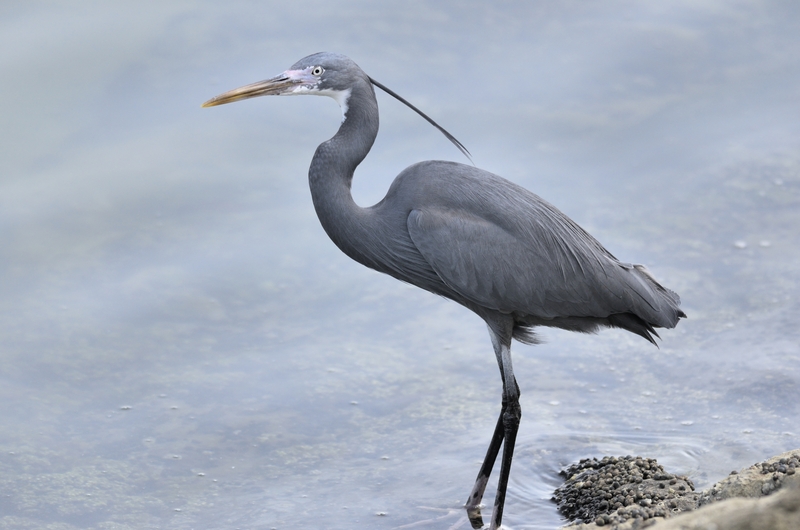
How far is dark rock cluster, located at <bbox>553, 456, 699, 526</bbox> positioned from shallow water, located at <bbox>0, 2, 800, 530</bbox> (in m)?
0.14

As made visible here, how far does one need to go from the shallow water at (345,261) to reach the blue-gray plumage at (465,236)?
3.35 ft

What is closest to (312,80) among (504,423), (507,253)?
(507,253)

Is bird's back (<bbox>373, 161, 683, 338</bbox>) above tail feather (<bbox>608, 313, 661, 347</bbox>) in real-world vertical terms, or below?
above

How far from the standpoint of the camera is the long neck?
5109 millimetres

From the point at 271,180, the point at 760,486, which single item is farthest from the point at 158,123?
the point at 760,486

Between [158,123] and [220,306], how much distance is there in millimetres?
2037

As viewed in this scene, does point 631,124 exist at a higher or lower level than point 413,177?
lower

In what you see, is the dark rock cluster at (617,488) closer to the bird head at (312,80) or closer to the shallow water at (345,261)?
the shallow water at (345,261)

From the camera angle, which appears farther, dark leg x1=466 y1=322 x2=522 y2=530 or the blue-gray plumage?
dark leg x1=466 y1=322 x2=522 y2=530

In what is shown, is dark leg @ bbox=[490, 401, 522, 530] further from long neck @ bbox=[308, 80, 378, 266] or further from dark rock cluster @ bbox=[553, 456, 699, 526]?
long neck @ bbox=[308, 80, 378, 266]

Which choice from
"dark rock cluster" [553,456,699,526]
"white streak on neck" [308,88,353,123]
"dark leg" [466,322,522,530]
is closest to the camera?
"dark rock cluster" [553,456,699,526]

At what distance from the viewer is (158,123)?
8211mm

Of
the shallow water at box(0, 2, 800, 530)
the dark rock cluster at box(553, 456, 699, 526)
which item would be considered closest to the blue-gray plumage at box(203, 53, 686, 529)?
the dark rock cluster at box(553, 456, 699, 526)

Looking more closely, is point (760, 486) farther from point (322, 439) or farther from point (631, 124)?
point (631, 124)
